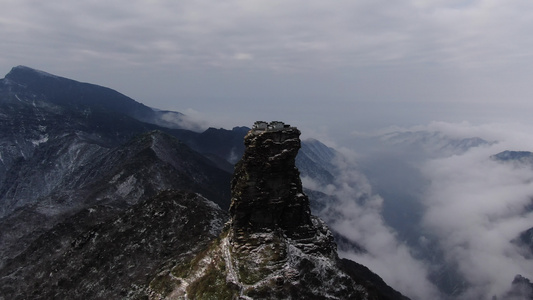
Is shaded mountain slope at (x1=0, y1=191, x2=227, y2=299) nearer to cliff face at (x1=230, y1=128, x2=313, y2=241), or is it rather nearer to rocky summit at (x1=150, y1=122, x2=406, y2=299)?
rocky summit at (x1=150, y1=122, x2=406, y2=299)

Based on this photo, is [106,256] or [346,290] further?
[106,256]

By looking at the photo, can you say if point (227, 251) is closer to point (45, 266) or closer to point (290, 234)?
point (290, 234)

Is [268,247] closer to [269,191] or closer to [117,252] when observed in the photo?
[269,191]

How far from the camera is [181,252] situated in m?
93.0

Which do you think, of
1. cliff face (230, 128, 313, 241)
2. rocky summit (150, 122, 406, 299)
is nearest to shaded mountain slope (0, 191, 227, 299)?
rocky summit (150, 122, 406, 299)

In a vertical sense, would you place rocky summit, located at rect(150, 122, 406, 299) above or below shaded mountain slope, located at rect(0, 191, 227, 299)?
above

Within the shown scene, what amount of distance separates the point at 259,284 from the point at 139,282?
110 ft

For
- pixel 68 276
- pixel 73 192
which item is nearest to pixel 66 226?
pixel 68 276

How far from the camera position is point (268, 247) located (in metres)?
68.3

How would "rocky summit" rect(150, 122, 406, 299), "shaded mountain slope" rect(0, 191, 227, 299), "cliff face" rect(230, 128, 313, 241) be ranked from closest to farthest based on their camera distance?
"rocky summit" rect(150, 122, 406, 299)
"cliff face" rect(230, 128, 313, 241)
"shaded mountain slope" rect(0, 191, 227, 299)

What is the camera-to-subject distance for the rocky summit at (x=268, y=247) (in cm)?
6444

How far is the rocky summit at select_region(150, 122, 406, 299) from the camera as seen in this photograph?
64438mm

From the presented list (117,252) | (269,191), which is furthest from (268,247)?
(117,252)

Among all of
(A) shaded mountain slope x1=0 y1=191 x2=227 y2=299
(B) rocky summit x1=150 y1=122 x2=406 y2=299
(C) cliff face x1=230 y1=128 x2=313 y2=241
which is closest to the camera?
(B) rocky summit x1=150 y1=122 x2=406 y2=299
